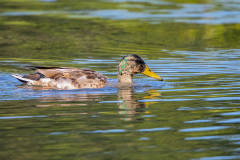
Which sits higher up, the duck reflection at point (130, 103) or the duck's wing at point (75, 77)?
the duck's wing at point (75, 77)

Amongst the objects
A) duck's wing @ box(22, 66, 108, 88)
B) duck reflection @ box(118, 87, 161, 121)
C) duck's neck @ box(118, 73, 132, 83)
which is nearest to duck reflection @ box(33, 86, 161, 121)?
duck reflection @ box(118, 87, 161, 121)

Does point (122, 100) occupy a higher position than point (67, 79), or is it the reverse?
point (67, 79)

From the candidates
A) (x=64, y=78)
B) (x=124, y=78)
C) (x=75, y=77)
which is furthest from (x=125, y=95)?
(x=64, y=78)

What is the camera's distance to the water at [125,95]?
651 centimetres

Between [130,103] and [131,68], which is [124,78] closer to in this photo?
[131,68]

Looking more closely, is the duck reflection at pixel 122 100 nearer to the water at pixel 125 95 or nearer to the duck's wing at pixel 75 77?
the water at pixel 125 95

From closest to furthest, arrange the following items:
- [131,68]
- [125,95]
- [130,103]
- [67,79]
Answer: [130,103]
[125,95]
[67,79]
[131,68]

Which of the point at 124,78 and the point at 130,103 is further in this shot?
the point at 124,78

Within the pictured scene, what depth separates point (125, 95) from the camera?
1025cm

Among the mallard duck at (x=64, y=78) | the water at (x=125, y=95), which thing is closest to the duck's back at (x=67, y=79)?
the mallard duck at (x=64, y=78)

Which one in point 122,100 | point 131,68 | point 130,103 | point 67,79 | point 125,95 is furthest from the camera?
point 131,68

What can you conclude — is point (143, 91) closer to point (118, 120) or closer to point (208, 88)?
point (208, 88)

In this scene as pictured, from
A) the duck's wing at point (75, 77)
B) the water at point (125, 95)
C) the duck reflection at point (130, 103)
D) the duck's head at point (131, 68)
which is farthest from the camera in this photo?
the duck's head at point (131, 68)

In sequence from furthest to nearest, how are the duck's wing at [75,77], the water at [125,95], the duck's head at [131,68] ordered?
the duck's head at [131,68] → the duck's wing at [75,77] → the water at [125,95]
